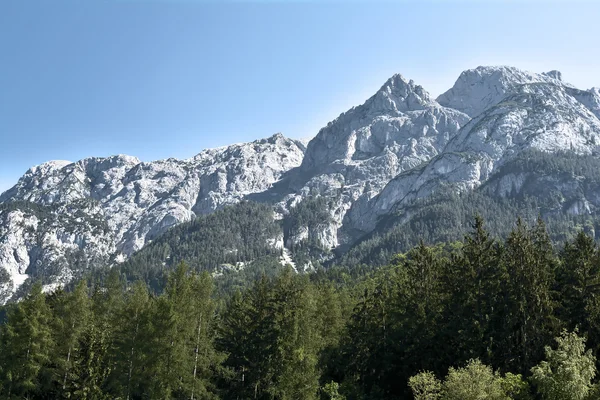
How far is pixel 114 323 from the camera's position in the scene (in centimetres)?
6862

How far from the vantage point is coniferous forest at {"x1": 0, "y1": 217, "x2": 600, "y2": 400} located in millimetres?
47750

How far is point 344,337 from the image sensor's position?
6881 cm

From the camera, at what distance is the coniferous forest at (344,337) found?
47.8 metres

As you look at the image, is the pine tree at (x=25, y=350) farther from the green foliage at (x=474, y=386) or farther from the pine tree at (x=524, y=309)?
the pine tree at (x=524, y=309)

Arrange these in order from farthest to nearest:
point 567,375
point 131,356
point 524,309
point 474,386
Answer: point 131,356, point 524,309, point 567,375, point 474,386

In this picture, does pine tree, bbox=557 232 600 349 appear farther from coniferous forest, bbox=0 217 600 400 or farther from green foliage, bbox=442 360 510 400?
green foliage, bbox=442 360 510 400

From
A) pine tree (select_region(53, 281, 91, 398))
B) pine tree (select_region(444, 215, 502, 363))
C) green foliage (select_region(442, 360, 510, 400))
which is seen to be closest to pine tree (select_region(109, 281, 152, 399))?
pine tree (select_region(53, 281, 91, 398))

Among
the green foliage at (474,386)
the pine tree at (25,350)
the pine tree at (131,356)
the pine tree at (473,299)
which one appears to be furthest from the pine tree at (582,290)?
the pine tree at (25,350)

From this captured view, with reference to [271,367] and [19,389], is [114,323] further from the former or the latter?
[271,367]

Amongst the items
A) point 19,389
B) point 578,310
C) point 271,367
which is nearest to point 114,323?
point 19,389

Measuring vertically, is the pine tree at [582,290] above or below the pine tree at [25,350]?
above

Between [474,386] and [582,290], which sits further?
[582,290]

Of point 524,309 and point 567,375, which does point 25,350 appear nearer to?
point 567,375

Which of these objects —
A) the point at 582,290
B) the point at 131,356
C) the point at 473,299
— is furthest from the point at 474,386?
the point at 131,356
